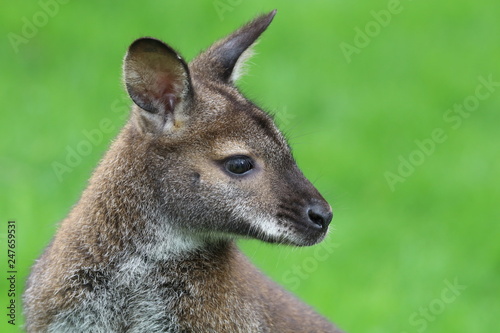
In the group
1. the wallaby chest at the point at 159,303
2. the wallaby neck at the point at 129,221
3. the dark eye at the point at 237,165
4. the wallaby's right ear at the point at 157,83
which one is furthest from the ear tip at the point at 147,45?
the wallaby chest at the point at 159,303

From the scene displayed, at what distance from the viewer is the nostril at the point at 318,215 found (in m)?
7.36

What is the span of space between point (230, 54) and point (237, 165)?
3.44 feet

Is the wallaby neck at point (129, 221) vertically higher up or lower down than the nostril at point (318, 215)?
lower down

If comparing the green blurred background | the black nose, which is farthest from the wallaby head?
the green blurred background

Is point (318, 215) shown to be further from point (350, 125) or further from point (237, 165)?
point (350, 125)

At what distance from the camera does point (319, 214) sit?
24.1 feet

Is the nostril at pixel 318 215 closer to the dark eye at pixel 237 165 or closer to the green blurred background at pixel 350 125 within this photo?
the dark eye at pixel 237 165

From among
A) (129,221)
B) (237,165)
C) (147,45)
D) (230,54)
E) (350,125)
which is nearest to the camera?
(147,45)

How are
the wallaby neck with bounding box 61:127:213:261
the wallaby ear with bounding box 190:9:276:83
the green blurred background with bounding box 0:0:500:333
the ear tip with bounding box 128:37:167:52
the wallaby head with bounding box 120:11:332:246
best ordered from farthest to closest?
the green blurred background with bounding box 0:0:500:333 → the wallaby ear with bounding box 190:9:276:83 → the wallaby neck with bounding box 61:127:213:261 → the wallaby head with bounding box 120:11:332:246 → the ear tip with bounding box 128:37:167:52

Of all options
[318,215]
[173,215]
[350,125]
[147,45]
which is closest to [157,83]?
[147,45]

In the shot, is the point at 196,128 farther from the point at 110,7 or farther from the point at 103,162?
the point at 110,7

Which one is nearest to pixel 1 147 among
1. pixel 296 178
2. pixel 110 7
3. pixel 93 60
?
pixel 93 60

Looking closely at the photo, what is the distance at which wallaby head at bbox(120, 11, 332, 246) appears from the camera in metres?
7.31

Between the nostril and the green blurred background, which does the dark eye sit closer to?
the nostril
